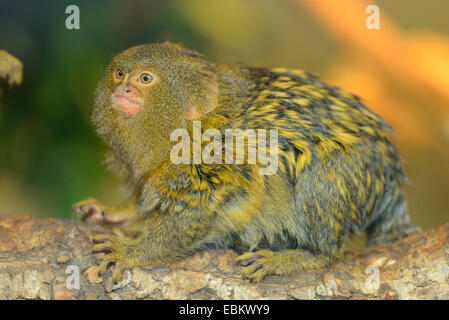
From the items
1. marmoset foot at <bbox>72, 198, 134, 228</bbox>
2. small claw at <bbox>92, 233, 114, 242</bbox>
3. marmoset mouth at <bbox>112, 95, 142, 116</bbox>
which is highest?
marmoset mouth at <bbox>112, 95, 142, 116</bbox>

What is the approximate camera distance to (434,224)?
371 centimetres

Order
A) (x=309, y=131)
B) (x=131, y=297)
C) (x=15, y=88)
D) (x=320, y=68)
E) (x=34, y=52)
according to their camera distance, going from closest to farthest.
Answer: (x=131, y=297) < (x=309, y=131) < (x=15, y=88) < (x=34, y=52) < (x=320, y=68)

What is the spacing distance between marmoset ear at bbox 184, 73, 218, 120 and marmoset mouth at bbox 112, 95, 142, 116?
0.25m

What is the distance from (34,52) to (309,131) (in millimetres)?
2050

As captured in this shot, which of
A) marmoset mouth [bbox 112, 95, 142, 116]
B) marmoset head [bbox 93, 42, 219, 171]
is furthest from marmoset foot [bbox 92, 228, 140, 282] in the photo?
marmoset mouth [bbox 112, 95, 142, 116]

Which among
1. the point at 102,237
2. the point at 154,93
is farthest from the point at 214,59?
the point at 102,237

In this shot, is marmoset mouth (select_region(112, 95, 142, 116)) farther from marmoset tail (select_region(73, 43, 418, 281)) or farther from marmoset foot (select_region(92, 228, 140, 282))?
marmoset foot (select_region(92, 228, 140, 282))

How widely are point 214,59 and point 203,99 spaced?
3.24ft

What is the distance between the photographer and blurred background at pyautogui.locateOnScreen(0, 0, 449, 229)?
3.19 m

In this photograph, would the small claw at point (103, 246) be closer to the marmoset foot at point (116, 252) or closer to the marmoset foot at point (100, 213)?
the marmoset foot at point (116, 252)

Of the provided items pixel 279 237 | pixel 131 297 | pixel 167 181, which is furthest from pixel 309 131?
pixel 131 297

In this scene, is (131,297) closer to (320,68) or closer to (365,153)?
(365,153)

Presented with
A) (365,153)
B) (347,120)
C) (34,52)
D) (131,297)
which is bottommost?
(131,297)

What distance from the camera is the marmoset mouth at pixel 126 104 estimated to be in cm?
236
